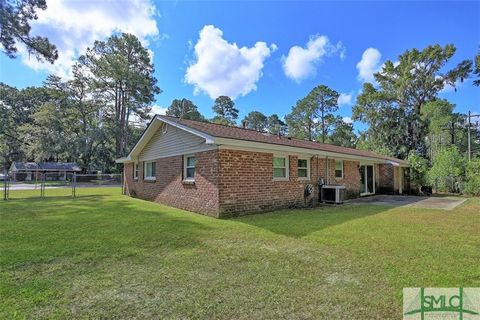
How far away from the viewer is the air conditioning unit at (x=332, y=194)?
37.3 feet

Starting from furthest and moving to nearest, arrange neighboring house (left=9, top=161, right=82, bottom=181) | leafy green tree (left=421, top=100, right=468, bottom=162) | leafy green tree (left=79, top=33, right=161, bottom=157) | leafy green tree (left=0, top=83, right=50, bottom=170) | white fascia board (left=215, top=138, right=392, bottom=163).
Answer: leafy green tree (left=0, top=83, right=50, bottom=170)
neighboring house (left=9, top=161, right=82, bottom=181)
leafy green tree (left=79, top=33, right=161, bottom=157)
leafy green tree (left=421, top=100, right=468, bottom=162)
white fascia board (left=215, top=138, right=392, bottom=163)

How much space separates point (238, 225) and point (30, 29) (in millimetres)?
17088

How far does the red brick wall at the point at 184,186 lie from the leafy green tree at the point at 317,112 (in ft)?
113

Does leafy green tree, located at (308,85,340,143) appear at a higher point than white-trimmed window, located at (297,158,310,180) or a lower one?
higher

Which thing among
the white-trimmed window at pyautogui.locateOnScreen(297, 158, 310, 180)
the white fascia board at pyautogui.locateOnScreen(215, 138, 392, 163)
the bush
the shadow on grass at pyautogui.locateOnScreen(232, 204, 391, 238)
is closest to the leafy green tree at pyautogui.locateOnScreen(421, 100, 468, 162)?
the bush

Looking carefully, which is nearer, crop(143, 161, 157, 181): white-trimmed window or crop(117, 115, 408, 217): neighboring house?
crop(117, 115, 408, 217): neighboring house

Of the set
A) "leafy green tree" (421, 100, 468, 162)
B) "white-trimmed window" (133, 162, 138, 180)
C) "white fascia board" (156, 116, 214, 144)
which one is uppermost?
"leafy green tree" (421, 100, 468, 162)

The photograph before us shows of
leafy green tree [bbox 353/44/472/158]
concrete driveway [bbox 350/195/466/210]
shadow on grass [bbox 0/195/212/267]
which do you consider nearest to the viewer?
shadow on grass [bbox 0/195/212/267]

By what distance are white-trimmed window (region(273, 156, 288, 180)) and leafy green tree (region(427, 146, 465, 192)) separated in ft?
43.6

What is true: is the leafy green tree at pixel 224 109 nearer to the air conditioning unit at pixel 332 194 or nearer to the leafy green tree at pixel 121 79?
the leafy green tree at pixel 121 79

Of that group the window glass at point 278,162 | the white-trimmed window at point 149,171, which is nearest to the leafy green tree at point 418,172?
the window glass at point 278,162

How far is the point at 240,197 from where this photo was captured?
8711 mm

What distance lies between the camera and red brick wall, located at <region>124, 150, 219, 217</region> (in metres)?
8.54

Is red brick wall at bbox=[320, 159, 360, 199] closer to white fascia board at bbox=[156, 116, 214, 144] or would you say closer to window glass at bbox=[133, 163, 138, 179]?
white fascia board at bbox=[156, 116, 214, 144]
